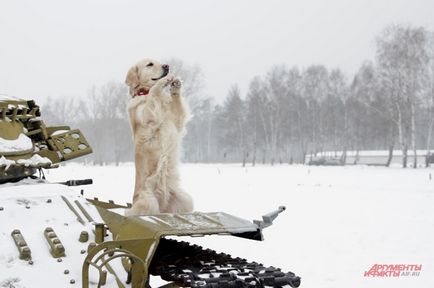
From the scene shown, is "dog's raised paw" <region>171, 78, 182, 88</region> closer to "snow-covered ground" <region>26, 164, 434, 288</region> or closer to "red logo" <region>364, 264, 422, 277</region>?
"snow-covered ground" <region>26, 164, 434, 288</region>

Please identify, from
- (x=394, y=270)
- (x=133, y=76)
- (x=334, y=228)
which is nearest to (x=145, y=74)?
(x=133, y=76)

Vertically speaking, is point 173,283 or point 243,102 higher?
point 243,102

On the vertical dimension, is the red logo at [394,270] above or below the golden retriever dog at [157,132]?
below

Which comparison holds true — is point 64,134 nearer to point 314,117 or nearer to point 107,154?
point 314,117

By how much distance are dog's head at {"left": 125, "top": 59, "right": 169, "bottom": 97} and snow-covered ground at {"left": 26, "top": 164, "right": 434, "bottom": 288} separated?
156 inches

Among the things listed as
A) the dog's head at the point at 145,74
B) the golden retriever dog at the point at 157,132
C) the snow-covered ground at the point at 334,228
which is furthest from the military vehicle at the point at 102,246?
the snow-covered ground at the point at 334,228

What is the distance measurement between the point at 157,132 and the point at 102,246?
2183 mm

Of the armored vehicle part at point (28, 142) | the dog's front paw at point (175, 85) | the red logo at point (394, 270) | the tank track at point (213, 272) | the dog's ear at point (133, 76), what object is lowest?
the red logo at point (394, 270)

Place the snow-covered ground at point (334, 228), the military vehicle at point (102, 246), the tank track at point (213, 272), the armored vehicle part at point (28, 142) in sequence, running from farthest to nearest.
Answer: the snow-covered ground at point (334, 228), the armored vehicle part at point (28, 142), the military vehicle at point (102, 246), the tank track at point (213, 272)

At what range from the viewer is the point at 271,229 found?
12.8 metres

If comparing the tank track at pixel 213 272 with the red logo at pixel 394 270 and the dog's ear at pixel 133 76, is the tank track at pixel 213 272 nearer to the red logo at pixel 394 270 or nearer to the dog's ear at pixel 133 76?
the dog's ear at pixel 133 76

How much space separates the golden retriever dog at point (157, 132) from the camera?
5.38m

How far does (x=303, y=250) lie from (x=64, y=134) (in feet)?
19.6

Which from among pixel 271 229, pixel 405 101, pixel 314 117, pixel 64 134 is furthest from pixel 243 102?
pixel 64 134
